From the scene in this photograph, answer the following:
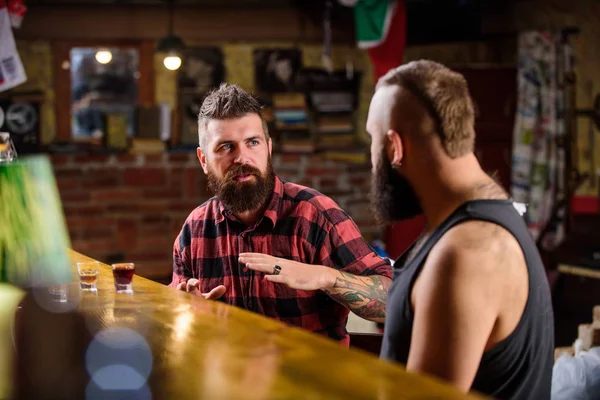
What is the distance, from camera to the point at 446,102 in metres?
1.53

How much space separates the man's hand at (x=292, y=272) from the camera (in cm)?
209

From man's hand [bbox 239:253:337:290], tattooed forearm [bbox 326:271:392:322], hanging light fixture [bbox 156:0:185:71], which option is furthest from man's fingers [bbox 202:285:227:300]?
hanging light fixture [bbox 156:0:185:71]

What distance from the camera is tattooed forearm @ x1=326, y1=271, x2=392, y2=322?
2.35 m

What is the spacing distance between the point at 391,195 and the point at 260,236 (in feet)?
3.28

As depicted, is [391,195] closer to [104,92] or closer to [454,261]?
[454,261]

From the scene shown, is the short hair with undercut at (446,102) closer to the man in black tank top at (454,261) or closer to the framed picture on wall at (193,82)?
the man in black tank top at (454,261)

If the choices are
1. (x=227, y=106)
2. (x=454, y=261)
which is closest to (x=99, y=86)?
(x=227, y=106)

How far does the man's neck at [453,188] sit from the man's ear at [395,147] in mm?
64

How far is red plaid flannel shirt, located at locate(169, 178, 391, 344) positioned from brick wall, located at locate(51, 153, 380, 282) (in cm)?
422

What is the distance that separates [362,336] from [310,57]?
4703 mm

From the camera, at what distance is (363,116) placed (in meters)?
7.17

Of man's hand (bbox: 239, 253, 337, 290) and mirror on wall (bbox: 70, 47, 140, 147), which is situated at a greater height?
mirror on wall (bbox: 70, 47, 140, 147)

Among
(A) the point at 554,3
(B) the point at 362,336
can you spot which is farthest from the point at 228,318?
(A) the point at 554,3

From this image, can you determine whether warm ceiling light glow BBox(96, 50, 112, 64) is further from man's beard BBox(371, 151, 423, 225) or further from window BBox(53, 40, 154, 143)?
man's beard BBox(371, 151, 423, 225)
